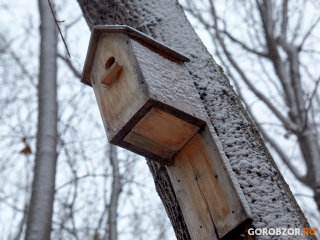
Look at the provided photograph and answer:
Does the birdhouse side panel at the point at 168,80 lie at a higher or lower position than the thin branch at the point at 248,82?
lower

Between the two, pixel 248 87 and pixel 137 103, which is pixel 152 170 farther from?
pixel 248 87

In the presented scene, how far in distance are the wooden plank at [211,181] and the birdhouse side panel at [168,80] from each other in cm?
12

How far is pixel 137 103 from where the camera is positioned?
118cm

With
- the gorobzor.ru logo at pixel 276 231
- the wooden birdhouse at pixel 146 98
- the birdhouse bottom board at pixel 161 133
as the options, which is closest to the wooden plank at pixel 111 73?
the wooden birdhouse at pixel 146 98

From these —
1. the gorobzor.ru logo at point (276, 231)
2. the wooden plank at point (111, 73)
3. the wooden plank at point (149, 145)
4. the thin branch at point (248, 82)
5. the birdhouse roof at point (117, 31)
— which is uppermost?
the thin branch at point (248, 82)

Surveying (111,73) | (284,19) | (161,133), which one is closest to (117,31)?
(111,73)

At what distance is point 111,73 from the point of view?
1.34 meters

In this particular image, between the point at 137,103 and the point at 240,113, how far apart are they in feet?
1.28

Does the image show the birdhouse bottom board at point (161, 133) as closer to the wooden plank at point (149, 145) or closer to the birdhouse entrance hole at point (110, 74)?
the wooden plank at point (149, 145)

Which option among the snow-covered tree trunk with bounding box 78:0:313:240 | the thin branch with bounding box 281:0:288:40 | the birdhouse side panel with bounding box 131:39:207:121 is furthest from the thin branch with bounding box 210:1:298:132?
the birdhouse side panel with bounding box 131:39:207:121

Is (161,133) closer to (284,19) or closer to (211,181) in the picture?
(211,181)

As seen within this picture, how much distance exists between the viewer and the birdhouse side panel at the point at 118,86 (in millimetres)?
1216

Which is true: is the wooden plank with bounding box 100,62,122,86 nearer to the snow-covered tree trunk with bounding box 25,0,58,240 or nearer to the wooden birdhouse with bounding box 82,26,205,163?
the wooden birdhouse with bounding box 82,26,205,163

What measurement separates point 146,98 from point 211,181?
36 centimetres
